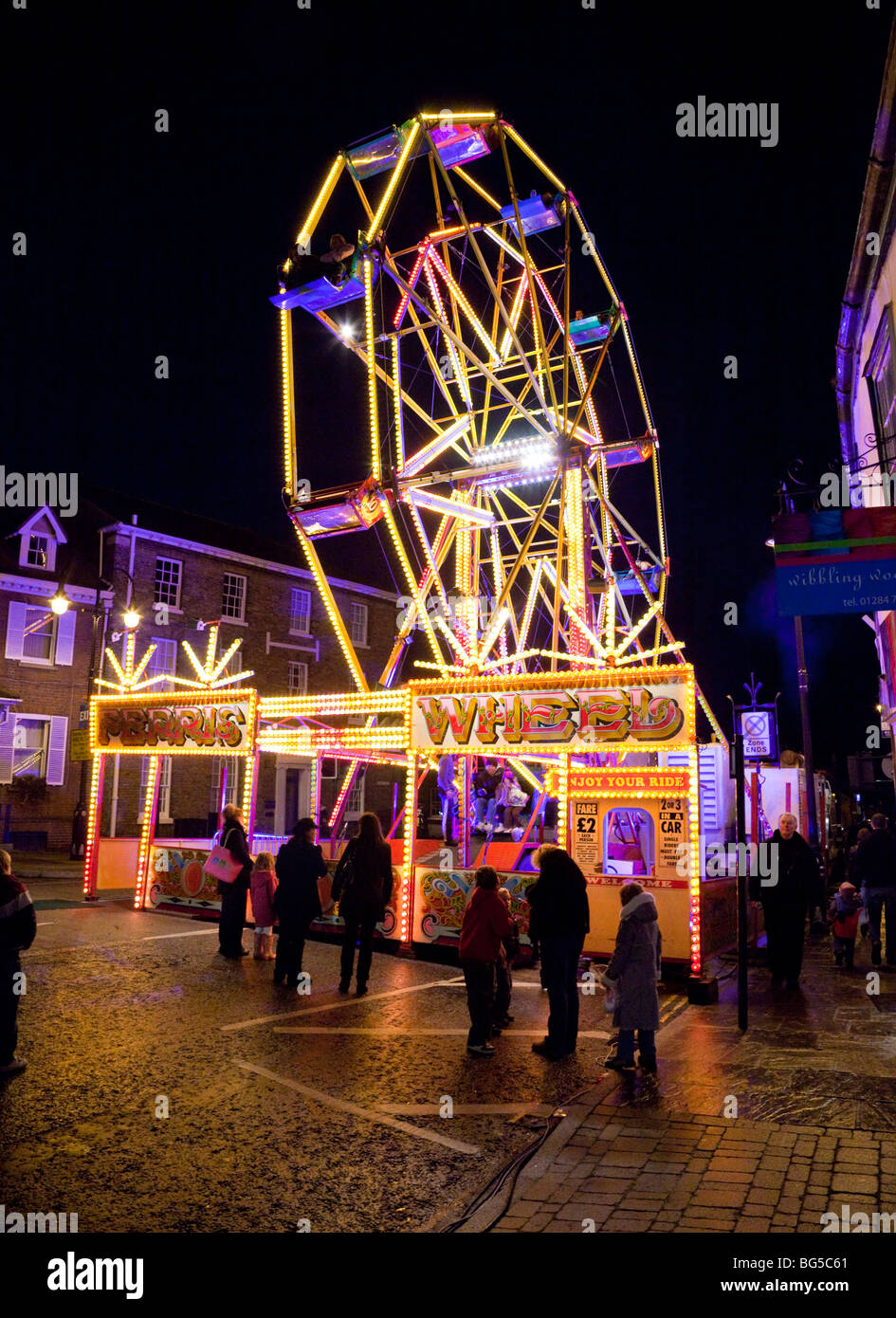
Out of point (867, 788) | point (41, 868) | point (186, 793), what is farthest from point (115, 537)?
point (867, 788)

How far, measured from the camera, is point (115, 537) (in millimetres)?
28703

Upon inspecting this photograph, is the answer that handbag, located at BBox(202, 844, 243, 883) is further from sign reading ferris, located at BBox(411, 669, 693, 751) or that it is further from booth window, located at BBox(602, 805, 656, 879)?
booth window, located at BBox(602, 805, 656, 879)

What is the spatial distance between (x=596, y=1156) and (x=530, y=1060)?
7.31 ft

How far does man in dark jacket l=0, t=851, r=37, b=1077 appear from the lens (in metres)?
6.36

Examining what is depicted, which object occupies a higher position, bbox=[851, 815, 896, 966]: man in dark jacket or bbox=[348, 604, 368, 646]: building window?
bbox=[348, 604, 368, 646]: building window

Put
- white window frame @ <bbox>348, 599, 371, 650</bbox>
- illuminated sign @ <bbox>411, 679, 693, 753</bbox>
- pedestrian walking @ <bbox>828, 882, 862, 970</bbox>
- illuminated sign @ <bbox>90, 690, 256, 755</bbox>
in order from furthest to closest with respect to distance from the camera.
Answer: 1. white window frame @ <bbox>348, 599, 371, 650</bbox>
2. illuminated sign @ <bbox>90, 690, 256, 755</bbox>
3. pedestrian walking @ <bbox>828, 882, 862, 970</bbox>
4. illuminated sign @ <bbox>411, 679, 693, 753</bbox>

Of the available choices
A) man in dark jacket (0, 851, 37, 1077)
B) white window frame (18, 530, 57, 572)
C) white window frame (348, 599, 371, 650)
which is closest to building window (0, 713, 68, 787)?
white window frame (18, 530, 57, 572)

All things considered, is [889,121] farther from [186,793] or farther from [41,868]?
[186,793]

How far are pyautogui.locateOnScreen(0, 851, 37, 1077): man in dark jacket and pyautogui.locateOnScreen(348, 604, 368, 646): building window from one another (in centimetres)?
3034

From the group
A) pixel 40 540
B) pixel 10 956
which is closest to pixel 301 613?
pixel 40 540

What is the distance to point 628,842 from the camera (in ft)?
41.0

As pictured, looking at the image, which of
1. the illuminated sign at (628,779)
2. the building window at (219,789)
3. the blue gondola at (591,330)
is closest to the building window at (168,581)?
the building window at (219,789)

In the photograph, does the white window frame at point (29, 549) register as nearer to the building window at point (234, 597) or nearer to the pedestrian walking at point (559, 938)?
the building window at point (234, 597)

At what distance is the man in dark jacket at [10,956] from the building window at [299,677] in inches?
1089
